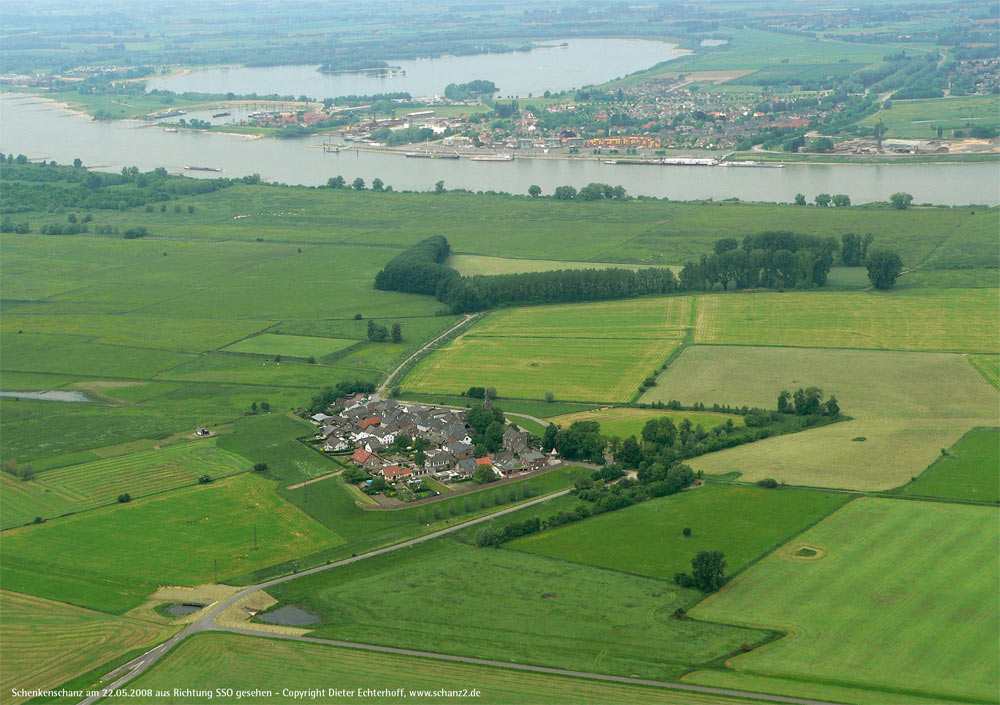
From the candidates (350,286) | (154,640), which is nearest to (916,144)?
(350,286)

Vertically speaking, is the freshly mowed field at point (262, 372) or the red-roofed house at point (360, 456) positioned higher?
the freshly mowed field at point (262, 372)

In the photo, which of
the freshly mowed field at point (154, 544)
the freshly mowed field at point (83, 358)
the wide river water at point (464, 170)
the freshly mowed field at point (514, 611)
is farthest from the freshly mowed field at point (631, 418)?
the wide river water at point (464, 170)

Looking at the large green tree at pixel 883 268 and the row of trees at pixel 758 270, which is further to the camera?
the row of trees at pixel 758 270

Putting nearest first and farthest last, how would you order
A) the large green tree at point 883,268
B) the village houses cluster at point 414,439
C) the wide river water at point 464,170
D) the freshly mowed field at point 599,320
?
the village houses cluster at point 414,439 → the freshly mowed field at point 599,320 → the large green tree at point 883,268 → the wide river water at point 464,170

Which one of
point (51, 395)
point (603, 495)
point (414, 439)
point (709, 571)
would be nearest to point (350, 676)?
point (709, 571)

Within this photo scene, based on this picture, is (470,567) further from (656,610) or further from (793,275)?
(793,275)

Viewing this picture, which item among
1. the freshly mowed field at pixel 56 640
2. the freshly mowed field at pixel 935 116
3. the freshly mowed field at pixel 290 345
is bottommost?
the freshly mowed field at pixel 56 640

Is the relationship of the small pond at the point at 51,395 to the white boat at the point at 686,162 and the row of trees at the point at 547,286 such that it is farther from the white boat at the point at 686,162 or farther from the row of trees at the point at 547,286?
the white boat at the point at 686,162

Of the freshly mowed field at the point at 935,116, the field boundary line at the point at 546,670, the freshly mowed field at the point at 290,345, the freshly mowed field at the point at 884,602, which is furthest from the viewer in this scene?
the freshly mowed field at the point at 935,116
